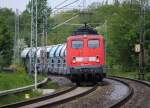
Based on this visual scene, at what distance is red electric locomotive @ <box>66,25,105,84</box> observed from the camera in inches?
1233

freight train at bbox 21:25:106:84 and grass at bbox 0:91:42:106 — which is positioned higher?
freight train at bbox 21:25:106:84

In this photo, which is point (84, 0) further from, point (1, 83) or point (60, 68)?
point (1, 83)

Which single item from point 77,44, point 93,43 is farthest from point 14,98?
point 93,43

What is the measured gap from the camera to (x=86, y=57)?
31562 mm

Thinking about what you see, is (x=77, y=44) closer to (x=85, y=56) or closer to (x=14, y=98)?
(x=85, y=56)

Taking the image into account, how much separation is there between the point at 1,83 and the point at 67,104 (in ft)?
27.9

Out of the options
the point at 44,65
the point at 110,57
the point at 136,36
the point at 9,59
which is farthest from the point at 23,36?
the point at 44,65

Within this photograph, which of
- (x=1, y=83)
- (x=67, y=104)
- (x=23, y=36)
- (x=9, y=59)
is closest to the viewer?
(x=67, y=104)

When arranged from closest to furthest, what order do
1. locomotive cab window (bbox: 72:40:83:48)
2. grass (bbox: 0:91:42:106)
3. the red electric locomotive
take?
grass (bbox: 0:91:42:106) → the red electric locomotive → locomotive cab window (bbox: 72:40:83:48)

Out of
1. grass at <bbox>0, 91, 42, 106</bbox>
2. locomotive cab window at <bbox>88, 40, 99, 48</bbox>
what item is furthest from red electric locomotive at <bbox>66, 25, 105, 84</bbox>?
grass at <bbox>0, 91, 42, 106</bbox>

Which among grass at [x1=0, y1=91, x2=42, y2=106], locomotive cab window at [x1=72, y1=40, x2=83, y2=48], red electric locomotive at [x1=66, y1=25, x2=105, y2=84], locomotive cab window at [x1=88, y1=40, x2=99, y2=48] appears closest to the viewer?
grass at [x1=0, y1=91, x2=42, y2=106]

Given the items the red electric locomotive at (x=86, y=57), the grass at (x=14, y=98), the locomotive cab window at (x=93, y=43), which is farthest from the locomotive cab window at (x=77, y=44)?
the grass at (x=14, y=98)

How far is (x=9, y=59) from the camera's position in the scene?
250 feet

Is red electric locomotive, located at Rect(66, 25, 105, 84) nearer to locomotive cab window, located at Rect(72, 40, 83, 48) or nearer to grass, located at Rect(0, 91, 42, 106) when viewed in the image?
locomotive cab window, located at Rect(72, 40, 83, 48)
